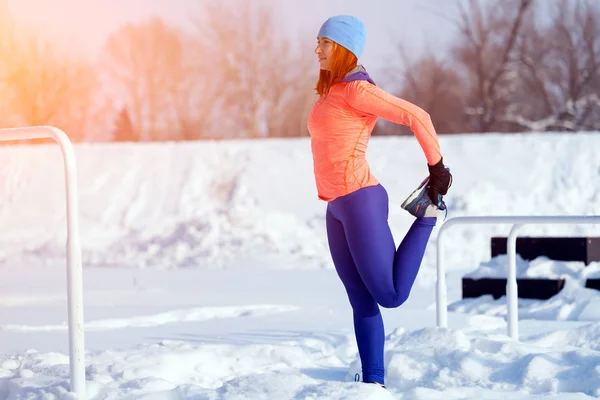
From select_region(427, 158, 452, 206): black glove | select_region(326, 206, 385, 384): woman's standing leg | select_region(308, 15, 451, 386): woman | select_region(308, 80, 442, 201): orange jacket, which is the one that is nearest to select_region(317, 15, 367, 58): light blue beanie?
select_region(308, 15, 451, 386): woman

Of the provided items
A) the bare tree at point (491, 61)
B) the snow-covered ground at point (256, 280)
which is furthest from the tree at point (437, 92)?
the snow-covered ground at point (256, 280)

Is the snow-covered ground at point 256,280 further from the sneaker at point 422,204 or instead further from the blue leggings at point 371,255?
the sneaker at point 422,204

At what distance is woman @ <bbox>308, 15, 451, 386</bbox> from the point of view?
387 centimetres

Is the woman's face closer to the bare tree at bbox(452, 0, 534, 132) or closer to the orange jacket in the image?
the orange jacket

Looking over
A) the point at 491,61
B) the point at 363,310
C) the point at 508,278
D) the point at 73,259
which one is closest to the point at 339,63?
the point at 363,310

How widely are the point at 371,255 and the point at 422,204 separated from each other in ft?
0.93

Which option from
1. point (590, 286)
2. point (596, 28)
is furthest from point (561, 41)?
point (590, 286)

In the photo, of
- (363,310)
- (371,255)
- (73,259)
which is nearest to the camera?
(73,259)

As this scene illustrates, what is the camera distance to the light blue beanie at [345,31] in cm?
394

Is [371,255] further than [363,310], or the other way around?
[363,310]

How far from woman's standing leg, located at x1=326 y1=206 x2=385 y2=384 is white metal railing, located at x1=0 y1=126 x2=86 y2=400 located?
107 centimetres

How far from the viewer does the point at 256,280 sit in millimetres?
12508

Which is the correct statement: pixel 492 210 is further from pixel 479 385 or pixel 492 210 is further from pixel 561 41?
pixel 561 41

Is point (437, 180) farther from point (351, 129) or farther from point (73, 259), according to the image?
point (73, 259)
